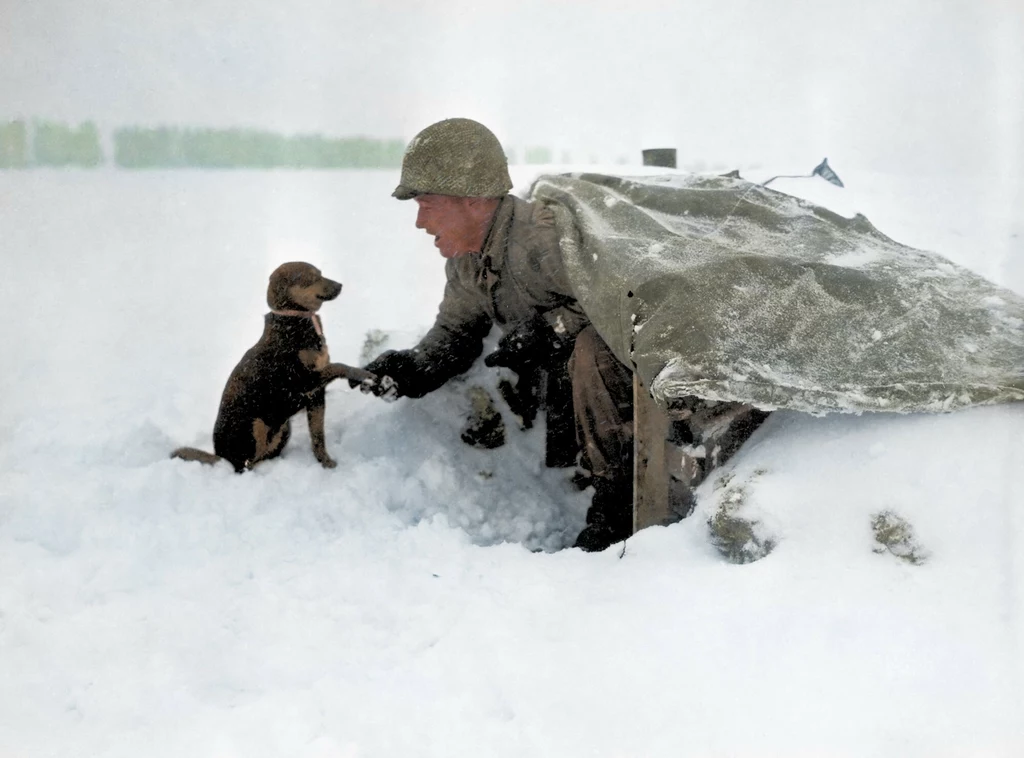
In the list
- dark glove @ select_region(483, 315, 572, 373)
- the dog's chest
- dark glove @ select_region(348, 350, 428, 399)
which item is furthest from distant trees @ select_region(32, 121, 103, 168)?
dark glove @ select_region(483, 315, 572, 373)

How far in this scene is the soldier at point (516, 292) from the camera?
9.84ft

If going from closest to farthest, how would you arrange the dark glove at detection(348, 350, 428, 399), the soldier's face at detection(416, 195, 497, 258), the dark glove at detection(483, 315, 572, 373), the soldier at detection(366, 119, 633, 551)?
1. the soldier at detection(366, 119, 633, 551)
2. the soldier's face at detection(416, 195, 497, 258)
3. the dark glove at detection(483, 315, 572, 373)
4. the dark glove at detection(348, 350, 428, 399)

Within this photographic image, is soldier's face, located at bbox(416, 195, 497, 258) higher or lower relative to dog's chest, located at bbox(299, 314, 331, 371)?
higher

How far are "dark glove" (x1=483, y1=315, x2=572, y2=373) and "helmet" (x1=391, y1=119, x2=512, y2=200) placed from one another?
24.2 inches

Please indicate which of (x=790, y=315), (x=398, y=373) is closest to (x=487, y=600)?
(x=790, y=315)

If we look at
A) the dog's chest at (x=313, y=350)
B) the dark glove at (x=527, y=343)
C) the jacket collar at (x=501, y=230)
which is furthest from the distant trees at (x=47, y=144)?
the dark glove at (x=527, y=343)

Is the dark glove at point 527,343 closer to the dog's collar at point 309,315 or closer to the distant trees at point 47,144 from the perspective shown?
the dog's collar at point 309,315

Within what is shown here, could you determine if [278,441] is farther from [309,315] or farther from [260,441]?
[309,315]

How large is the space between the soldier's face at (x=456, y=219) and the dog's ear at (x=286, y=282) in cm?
61

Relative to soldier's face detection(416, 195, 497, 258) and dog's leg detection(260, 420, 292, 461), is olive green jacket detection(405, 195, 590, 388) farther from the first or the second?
dog's leg detection(260, 420, 292, 461)

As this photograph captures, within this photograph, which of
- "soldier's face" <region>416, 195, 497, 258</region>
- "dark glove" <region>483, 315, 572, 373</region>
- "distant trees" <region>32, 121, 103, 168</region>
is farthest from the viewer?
"distant trees" <region>32, 121, 103, 168</region>

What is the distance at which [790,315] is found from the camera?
95.0 inches

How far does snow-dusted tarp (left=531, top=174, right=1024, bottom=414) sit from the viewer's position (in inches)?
88.7

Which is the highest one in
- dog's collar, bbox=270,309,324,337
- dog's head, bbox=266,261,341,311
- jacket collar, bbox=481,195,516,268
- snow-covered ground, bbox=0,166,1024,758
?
jacket collar, bbox=481,195,516,268
